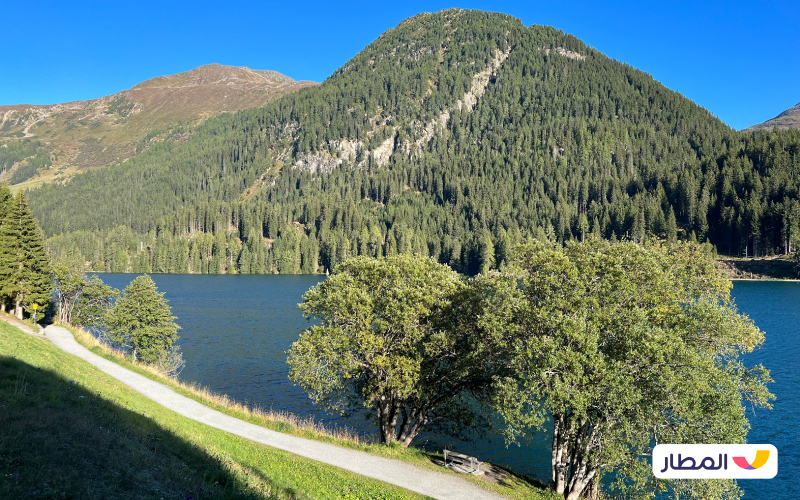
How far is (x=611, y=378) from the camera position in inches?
891

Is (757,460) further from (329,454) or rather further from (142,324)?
(142,324)

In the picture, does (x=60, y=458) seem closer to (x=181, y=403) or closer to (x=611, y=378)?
(x=611, y=378)

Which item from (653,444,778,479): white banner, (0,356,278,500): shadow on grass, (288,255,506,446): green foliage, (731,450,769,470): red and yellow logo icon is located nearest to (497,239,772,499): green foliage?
(731,450,769,470): red and yellow logo icon

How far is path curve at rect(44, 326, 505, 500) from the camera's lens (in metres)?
24.6

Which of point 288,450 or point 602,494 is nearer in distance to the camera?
point 288,450

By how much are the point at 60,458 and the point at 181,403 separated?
Answer: 26712 mm

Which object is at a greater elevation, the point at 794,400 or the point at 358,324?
the point at 358,324

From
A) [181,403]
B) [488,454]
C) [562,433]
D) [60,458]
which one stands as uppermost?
[60,458]

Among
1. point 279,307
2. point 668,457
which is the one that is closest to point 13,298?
point 279,307

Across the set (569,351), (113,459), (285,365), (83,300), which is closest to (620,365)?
(569,351)

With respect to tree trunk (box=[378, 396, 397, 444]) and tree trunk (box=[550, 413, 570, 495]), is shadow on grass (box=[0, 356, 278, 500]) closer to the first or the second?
tree trunk (box=[378, 396, 397, 444])

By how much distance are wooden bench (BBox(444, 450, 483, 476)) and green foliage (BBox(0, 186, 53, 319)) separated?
6466 cm

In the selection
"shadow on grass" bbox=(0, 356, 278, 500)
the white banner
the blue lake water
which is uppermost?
"shadow on grass" bbox=(0, 356, 278, 500)

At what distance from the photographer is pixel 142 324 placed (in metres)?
58.5
